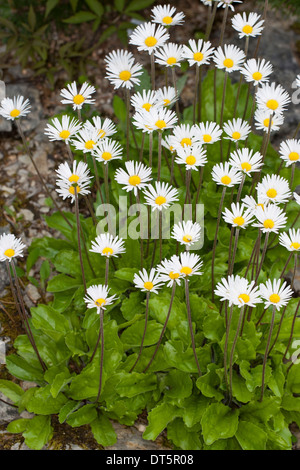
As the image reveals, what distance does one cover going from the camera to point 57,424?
2658mm

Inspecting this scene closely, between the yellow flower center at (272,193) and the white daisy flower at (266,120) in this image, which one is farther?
the white daisy flower at (266,120)

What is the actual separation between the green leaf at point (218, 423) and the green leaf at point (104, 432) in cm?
43

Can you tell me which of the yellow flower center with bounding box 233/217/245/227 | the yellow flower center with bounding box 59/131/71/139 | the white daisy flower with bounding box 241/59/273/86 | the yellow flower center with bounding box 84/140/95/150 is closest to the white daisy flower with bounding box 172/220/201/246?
Answer: the yellow flower center with bounding box 233/217/245/227

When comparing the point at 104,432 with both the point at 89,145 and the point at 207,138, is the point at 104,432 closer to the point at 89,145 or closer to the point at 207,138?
the point at 89,145

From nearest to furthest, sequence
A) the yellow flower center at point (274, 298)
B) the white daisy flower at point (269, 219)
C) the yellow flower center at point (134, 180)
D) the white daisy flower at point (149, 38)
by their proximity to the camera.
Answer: the yellow flower center at point (274, 298)
the white daisy flower at point (269, 219)
the yellow flower center at point (134, 180)
the white daisy flower at point (149, 38)

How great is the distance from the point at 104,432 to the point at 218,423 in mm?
522

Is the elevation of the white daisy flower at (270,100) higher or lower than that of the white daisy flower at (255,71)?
lower

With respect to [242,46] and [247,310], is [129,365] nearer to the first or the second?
[247,310]

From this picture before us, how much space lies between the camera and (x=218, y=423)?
8.20 ft

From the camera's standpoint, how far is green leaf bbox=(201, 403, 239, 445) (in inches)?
95.8

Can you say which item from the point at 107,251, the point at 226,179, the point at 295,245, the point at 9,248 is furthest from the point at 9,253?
the point at 295,245

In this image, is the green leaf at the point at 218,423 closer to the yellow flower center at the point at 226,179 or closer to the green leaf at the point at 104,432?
the green leaf at the point at 104,432

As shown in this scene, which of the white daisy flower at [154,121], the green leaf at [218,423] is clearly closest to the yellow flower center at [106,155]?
the white daisy flower at [154,121]

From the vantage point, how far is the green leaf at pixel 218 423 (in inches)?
95.8
